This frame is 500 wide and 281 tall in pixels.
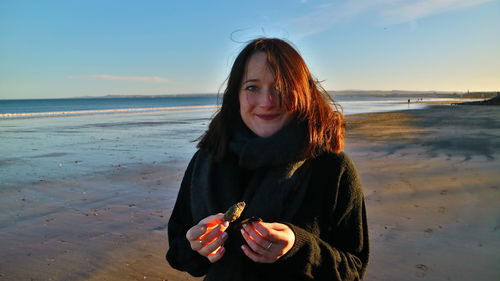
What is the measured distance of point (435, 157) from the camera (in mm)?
9883

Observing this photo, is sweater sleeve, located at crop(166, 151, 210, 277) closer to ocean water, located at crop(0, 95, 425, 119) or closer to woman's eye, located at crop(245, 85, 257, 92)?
woman's eye, located at crop(245, 85, 257, 92)

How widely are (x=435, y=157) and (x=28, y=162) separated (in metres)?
12.1

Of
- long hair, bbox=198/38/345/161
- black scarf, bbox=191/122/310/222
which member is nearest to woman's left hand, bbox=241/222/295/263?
black scarf, bbox=191/122/310/222

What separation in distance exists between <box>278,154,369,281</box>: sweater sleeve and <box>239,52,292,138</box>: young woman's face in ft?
1.39

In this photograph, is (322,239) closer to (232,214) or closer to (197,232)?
(232,214)

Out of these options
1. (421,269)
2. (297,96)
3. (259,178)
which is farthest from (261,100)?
(421,269)

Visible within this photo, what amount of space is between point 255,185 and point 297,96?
1.67 feet

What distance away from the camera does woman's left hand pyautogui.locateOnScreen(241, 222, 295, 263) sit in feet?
4.66

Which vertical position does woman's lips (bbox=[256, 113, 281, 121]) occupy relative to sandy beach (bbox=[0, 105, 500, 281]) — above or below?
above

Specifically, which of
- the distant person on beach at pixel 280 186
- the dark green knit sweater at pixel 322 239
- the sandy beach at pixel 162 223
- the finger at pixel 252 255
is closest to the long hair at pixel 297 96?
the distant person on beach at pixel 280 186

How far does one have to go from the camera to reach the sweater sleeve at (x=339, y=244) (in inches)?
62.1

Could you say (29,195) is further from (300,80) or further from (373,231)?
(300,80)

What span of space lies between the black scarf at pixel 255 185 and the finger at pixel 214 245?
0.11 m

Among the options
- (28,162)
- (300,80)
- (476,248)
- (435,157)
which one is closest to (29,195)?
(28,162)
